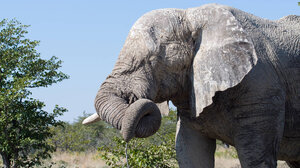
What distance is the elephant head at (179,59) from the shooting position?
11.0ft

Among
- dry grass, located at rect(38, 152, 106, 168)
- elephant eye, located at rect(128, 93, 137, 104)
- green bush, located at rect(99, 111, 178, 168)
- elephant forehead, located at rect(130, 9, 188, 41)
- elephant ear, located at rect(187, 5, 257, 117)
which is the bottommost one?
dry grass, located at rect(38, 152, 106, 168)

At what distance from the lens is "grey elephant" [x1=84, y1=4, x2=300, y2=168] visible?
3.37 m

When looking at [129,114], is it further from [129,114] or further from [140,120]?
[140,120]

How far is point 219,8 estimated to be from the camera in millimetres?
3641

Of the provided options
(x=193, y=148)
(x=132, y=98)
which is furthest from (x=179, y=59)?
(x=193, y=148)

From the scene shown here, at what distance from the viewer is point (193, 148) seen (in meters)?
4.16

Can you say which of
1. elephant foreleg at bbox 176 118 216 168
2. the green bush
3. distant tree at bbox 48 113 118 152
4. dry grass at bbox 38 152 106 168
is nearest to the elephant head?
elephant foreleg at bbox 176 118 216 168

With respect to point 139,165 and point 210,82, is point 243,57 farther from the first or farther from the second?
point 139,165

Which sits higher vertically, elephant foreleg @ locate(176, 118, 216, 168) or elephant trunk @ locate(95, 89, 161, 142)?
elephant trunk @ locate(95, 89, 161, 142)

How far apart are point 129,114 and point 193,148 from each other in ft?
4.14

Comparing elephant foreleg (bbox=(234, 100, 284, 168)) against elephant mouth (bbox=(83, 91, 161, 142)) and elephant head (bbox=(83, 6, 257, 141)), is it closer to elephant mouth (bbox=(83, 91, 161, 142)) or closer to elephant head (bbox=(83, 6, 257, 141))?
elephant head (bbox=(83, 6, 257, 141))

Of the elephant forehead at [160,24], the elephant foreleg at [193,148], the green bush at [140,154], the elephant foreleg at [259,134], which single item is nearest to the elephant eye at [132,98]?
the elephant forehead at [160,24]

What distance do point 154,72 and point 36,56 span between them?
7079mm

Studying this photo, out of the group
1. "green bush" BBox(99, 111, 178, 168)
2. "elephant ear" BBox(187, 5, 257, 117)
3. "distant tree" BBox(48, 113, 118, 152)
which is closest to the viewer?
"elephant ear" BBox(187, 5, 257, 117)
